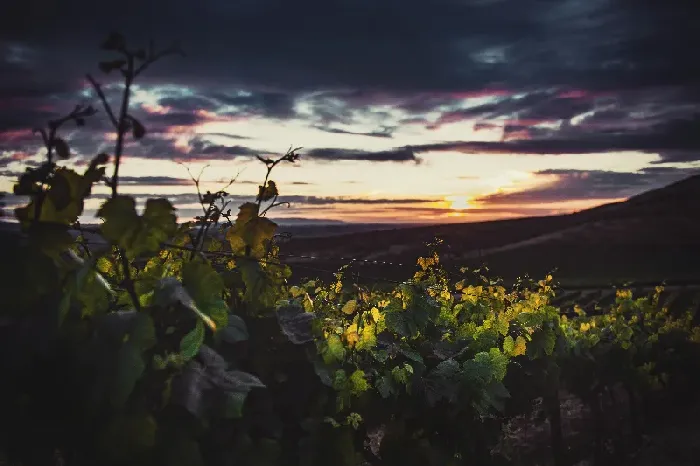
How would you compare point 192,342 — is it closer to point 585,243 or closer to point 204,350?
point 204,350

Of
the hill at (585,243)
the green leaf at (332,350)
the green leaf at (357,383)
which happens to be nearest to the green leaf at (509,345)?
the green leaf at (357,383)

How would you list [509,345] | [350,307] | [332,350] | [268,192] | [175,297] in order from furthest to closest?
[509,345] → [350,307] → [332,350] → [268,192] → [175,297]

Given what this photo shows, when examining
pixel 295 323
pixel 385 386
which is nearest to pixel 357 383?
pixel 385 386

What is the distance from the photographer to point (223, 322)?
1.95 metres

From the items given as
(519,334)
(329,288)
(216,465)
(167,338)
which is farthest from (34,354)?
(329,288)

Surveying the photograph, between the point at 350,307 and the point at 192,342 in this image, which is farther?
the point at 350,307

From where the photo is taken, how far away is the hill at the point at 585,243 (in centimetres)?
2745

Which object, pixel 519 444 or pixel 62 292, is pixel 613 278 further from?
pixel 62 292

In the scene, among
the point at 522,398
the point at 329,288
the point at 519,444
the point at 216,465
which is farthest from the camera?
the point at 519,444

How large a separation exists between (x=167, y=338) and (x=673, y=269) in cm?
3088

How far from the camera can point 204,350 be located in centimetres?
203

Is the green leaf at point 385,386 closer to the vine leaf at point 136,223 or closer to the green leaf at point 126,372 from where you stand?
the vine leaf at point 136,223

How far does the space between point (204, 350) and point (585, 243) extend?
102 feet

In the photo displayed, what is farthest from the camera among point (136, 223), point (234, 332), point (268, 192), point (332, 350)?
point (332, 350)
